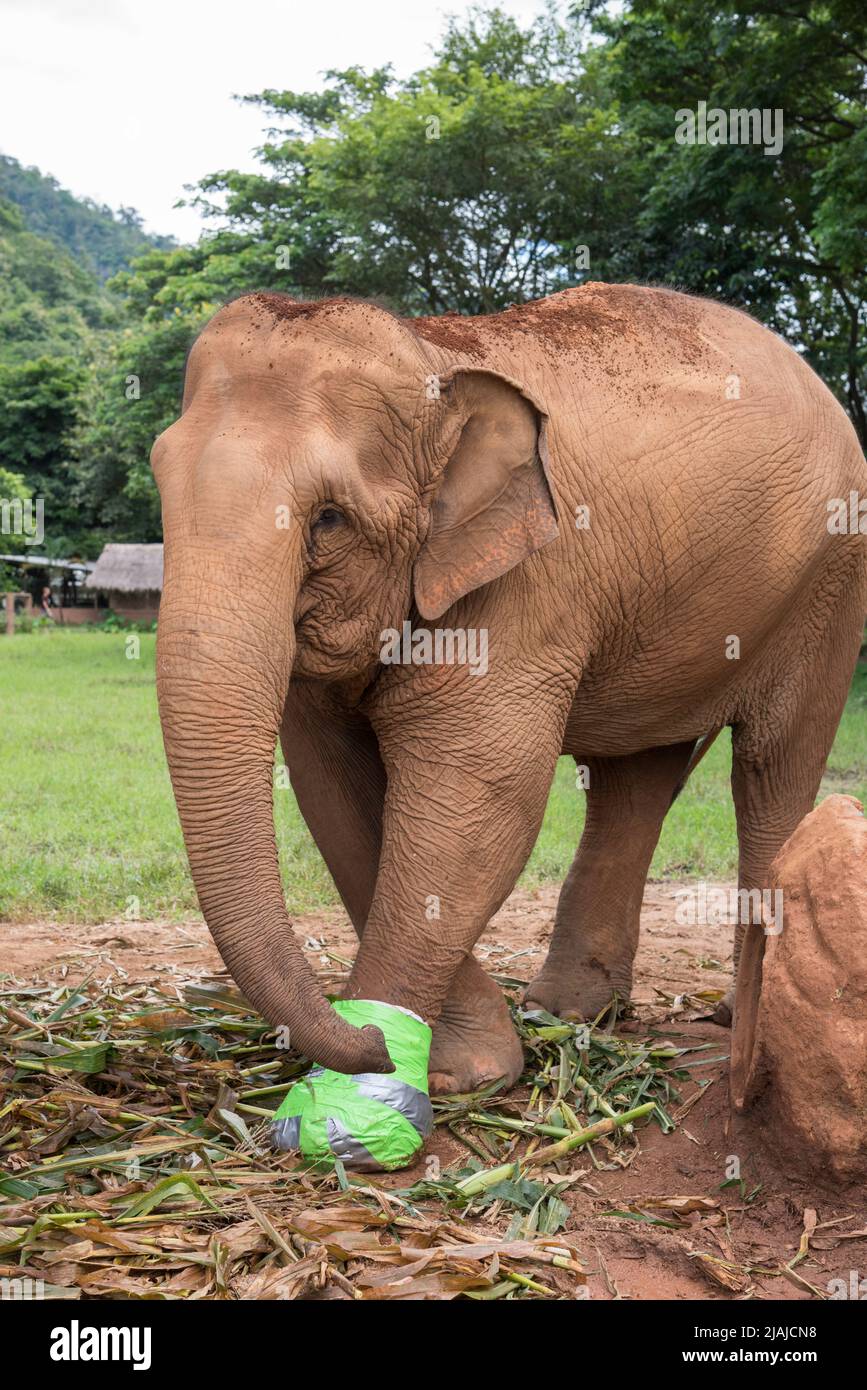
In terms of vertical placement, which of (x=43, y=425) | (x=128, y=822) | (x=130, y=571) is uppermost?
(x=43, y=425)

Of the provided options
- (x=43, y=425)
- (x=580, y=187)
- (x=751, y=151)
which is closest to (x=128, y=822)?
(x=751, y=151)

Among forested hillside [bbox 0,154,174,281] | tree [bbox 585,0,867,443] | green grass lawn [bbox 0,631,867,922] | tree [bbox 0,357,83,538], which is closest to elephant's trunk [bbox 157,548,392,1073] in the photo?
green grass lawn [bbox 0,631,867,922]

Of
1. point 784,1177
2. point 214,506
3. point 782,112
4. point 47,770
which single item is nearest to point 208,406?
point 214,506

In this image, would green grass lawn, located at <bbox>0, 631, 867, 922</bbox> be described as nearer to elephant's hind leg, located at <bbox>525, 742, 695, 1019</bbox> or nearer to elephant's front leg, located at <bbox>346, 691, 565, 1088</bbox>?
elephant's hind leg, located at <bbox>525, 742, 695, 1019</bbox>

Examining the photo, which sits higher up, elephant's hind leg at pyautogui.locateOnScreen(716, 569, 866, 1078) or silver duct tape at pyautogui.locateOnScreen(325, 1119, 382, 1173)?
elephant's hind leg at pyautogui.locateOnScreen(716, 569, 866, 1078)

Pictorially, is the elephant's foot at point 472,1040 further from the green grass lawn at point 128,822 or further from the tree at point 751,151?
the tree at point 751,151

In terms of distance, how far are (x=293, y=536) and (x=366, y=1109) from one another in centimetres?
172

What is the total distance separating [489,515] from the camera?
4590mm

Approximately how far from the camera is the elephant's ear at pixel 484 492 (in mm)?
4516

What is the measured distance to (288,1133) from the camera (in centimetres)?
435

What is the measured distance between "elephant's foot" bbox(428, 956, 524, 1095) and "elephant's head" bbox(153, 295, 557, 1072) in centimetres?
85

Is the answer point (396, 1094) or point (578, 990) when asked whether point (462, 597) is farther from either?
point (578, 990)

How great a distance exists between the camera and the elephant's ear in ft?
14.8

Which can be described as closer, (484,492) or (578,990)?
(484,492)
